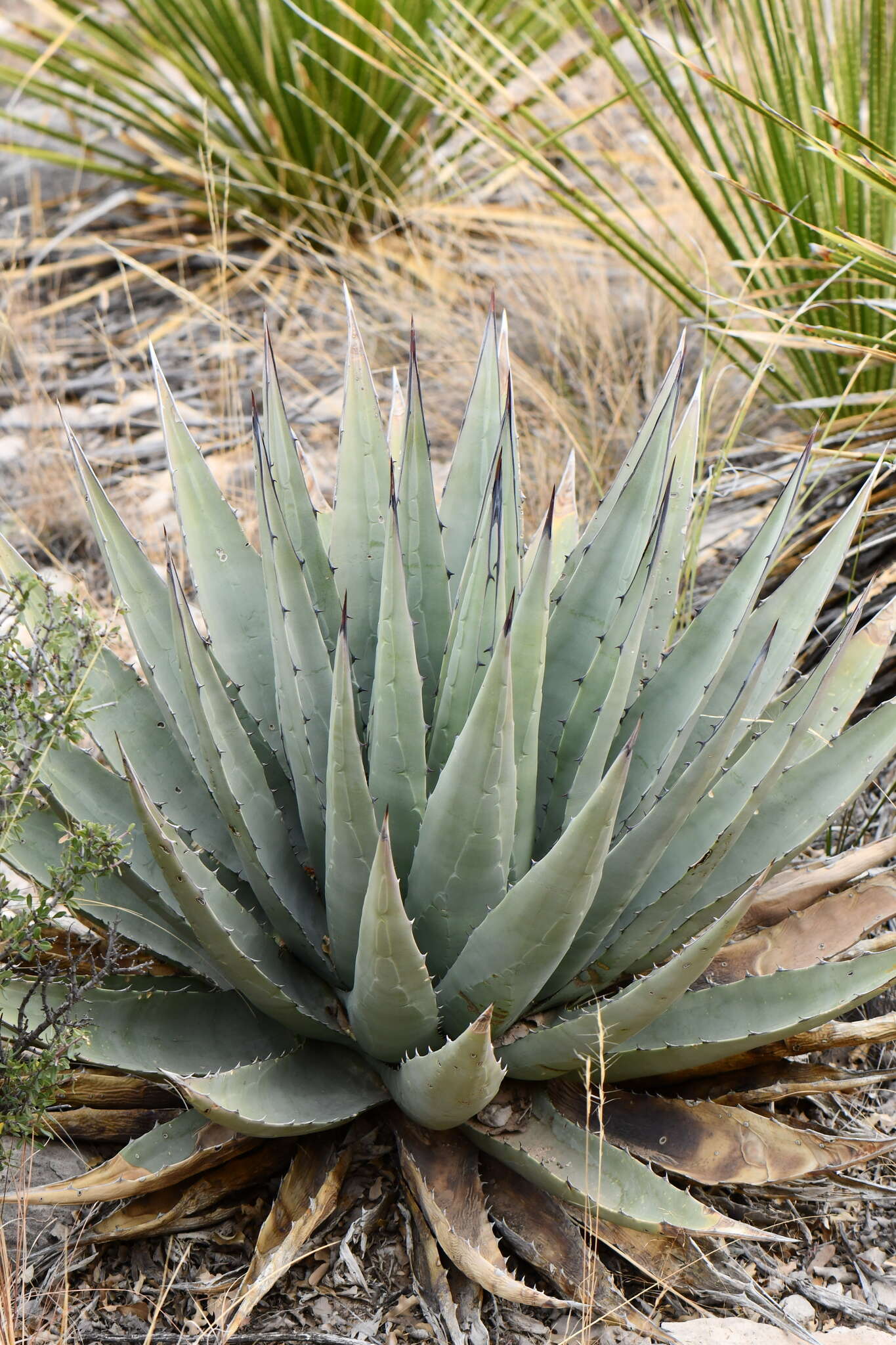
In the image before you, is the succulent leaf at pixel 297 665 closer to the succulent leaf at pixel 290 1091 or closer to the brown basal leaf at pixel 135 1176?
the succulent leaf at pixel 290 1091

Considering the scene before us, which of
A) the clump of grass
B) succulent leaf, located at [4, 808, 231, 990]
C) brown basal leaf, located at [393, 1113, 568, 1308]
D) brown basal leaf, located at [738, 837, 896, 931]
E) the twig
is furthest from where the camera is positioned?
the clump of grass

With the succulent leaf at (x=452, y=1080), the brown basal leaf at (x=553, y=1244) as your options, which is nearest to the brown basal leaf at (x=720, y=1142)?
the brown basal leaf at (x=553, y=1244)

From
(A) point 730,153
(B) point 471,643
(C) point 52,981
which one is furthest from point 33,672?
(A) point 730,153

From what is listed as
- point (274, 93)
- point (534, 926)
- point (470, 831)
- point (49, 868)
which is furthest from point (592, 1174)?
point (274, 93)

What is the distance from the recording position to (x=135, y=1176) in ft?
4.87

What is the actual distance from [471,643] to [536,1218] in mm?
731

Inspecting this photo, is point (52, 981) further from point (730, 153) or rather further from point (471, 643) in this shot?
point (730, 153)

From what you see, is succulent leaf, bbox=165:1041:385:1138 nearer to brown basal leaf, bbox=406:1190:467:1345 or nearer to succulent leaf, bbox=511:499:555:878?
brown basal leaf, bbox=406:1190:467:1345

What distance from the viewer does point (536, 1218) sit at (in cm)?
155

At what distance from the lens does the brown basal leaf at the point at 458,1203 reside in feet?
4.56

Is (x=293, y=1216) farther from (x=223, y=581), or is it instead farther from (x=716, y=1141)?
(x=223, y=581)

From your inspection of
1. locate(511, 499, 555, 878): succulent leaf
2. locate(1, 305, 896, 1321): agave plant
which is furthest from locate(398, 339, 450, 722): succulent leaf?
locate(511, 499, 555, 878): succulent leaf

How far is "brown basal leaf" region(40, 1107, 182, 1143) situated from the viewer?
1.65 meters

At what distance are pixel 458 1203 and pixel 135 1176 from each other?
1.29 feet
